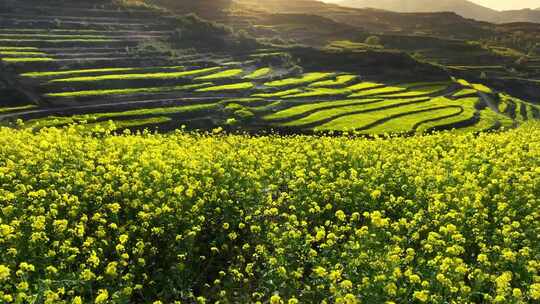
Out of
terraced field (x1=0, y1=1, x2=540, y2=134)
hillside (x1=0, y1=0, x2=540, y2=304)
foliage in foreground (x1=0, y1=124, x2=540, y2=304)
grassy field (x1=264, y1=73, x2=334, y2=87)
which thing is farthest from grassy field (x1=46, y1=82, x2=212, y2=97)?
foliage in foreground (x1=0, y1=124, x2=540, y2=304)

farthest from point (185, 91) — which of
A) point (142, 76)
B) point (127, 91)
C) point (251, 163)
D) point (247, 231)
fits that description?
point (247, 231)

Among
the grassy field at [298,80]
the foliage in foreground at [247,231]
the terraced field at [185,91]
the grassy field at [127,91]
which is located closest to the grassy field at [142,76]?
the terraced field at [185,91]

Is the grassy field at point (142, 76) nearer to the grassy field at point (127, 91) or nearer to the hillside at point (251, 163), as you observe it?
the hillside at point (251, 163)

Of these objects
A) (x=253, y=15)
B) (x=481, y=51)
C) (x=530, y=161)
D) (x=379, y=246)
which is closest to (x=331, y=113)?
(x=530, y=161)

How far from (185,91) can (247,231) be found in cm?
4597

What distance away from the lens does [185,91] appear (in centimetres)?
5881

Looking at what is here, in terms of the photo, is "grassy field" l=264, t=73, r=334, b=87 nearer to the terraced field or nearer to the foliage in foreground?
the terraced field

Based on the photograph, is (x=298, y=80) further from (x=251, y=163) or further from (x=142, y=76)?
(x=251, y=163)

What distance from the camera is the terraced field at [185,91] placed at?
49.1m

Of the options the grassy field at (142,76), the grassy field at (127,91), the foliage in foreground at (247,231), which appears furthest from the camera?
the grassy field at (142,76)

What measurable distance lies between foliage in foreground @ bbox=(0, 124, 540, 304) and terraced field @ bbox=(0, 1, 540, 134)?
24.3 meters

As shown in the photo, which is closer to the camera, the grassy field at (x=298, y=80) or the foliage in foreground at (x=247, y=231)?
the foliage in foreground at (x=247, y=231)

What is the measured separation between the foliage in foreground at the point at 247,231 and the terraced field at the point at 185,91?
956 inches

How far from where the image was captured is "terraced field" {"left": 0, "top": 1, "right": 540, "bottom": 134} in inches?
1933
